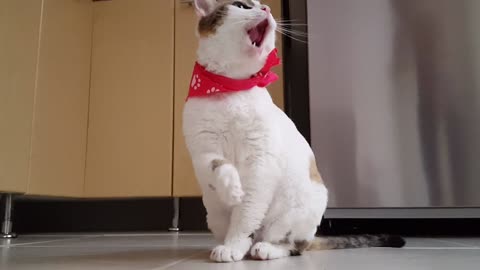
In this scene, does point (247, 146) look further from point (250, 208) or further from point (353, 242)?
point (353, 242)

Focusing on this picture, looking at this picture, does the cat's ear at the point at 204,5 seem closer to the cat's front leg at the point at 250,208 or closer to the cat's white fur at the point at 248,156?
the cat's white fur at the point at 248,156

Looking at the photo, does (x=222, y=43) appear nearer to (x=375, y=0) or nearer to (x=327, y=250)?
(x=327, y=250)

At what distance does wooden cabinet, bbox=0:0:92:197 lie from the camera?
5.41 feet

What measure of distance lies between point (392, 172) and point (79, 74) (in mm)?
1476

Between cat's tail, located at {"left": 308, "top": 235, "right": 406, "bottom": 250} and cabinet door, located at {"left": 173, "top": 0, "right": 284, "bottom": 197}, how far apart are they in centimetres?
89

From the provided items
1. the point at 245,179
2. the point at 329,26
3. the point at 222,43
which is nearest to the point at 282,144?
the point at 245,179

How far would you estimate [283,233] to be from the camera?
998 mm

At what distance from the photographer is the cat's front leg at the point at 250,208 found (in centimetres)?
93

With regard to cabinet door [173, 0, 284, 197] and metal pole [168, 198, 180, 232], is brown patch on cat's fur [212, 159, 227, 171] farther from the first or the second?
metal pole [168, 198, 180, 232]

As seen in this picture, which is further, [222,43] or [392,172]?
[392,172]

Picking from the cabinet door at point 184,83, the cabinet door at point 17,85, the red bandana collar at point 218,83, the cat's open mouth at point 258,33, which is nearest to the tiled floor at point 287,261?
the red bandana collar at point 218,83

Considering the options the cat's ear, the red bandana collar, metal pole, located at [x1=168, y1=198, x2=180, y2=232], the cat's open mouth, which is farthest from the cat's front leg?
metal pole, located at [x1=168, y1=198, x2=180, y2=232]

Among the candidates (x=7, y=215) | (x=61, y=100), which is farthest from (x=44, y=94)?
(x=7, y=215)

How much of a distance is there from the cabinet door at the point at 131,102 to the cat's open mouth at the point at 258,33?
1103 millimetres
